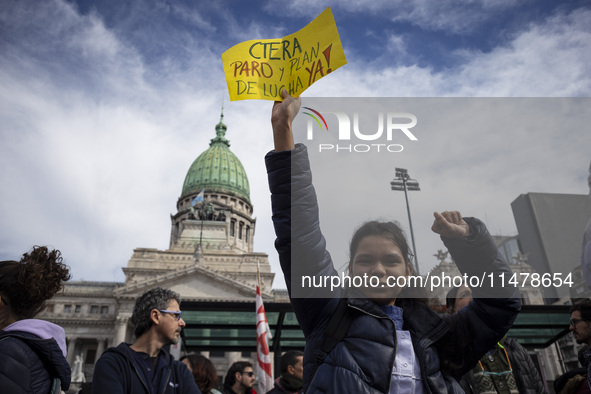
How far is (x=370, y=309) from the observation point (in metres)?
2.42

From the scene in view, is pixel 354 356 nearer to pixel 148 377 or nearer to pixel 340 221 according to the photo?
pixel 340 221

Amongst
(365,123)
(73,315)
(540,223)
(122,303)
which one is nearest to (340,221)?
(365,123)

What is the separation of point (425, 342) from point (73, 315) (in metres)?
57.5

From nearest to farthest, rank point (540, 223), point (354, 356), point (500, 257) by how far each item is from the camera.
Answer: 1. point (354, 356)
2. point (500, 257)
3. point (540, 223)

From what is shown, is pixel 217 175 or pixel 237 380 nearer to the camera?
pixel 237 380

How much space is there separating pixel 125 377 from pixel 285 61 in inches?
107

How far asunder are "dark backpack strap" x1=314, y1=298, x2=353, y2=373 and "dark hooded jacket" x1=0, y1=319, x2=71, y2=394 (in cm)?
195

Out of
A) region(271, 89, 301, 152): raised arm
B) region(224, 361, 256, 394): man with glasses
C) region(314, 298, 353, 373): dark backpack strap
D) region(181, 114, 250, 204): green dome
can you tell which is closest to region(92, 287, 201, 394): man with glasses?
region(314, 298, 353, 373): dark backpack strap

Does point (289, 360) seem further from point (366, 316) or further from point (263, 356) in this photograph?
point (263, 356)

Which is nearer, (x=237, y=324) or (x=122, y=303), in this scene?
(x=237, y=324)

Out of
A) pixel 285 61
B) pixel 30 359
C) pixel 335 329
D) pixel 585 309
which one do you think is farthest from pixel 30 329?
pixel 585 309

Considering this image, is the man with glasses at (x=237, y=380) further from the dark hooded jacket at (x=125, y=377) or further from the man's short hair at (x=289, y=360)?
the dark hooded jacket at (x=125, y=377)

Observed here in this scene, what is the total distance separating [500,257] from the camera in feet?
8.10

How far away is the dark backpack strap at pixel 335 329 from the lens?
231 cm
